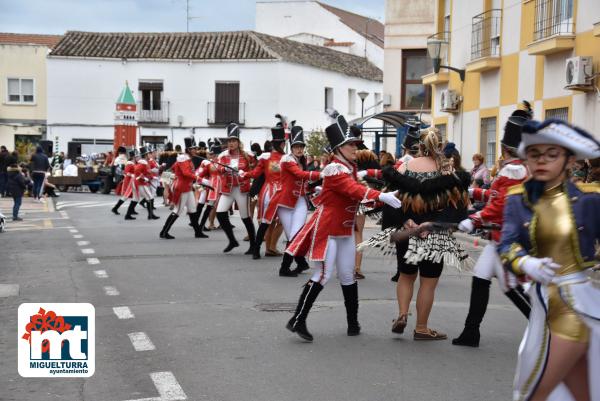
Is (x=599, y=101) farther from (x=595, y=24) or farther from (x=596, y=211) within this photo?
(x=596, y=211)

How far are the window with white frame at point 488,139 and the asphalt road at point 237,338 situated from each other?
934 cm

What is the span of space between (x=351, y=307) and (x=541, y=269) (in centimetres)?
377

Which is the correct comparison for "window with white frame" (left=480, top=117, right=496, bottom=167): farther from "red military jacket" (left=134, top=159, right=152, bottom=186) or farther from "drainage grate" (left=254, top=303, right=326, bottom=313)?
"drainage grate" (left=254, top=303, right=326, bottom=313)

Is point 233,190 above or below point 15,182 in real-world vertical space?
above

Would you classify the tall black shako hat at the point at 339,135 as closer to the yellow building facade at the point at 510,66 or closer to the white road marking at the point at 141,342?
the white road marking at the point at 141,342

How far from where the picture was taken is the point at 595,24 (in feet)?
50.4

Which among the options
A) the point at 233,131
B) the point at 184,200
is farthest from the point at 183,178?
the point at 233,131

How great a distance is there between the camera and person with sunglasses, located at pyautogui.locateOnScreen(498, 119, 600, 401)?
13.2 feet

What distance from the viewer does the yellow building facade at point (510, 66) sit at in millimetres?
16344

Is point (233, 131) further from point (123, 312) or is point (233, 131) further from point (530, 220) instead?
point (530, 220)

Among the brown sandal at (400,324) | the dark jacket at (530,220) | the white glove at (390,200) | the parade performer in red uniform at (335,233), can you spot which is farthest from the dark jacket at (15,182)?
the dark jacket at (530,220)

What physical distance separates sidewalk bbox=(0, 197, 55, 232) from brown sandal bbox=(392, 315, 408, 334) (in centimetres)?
1293

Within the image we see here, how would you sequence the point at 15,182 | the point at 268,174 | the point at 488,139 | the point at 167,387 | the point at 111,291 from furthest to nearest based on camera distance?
the point at 488,139 → the point at 15,182 → the point at 268,174 → the point at 111,291 → the point at 167,387

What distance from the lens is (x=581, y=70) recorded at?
627 inches
